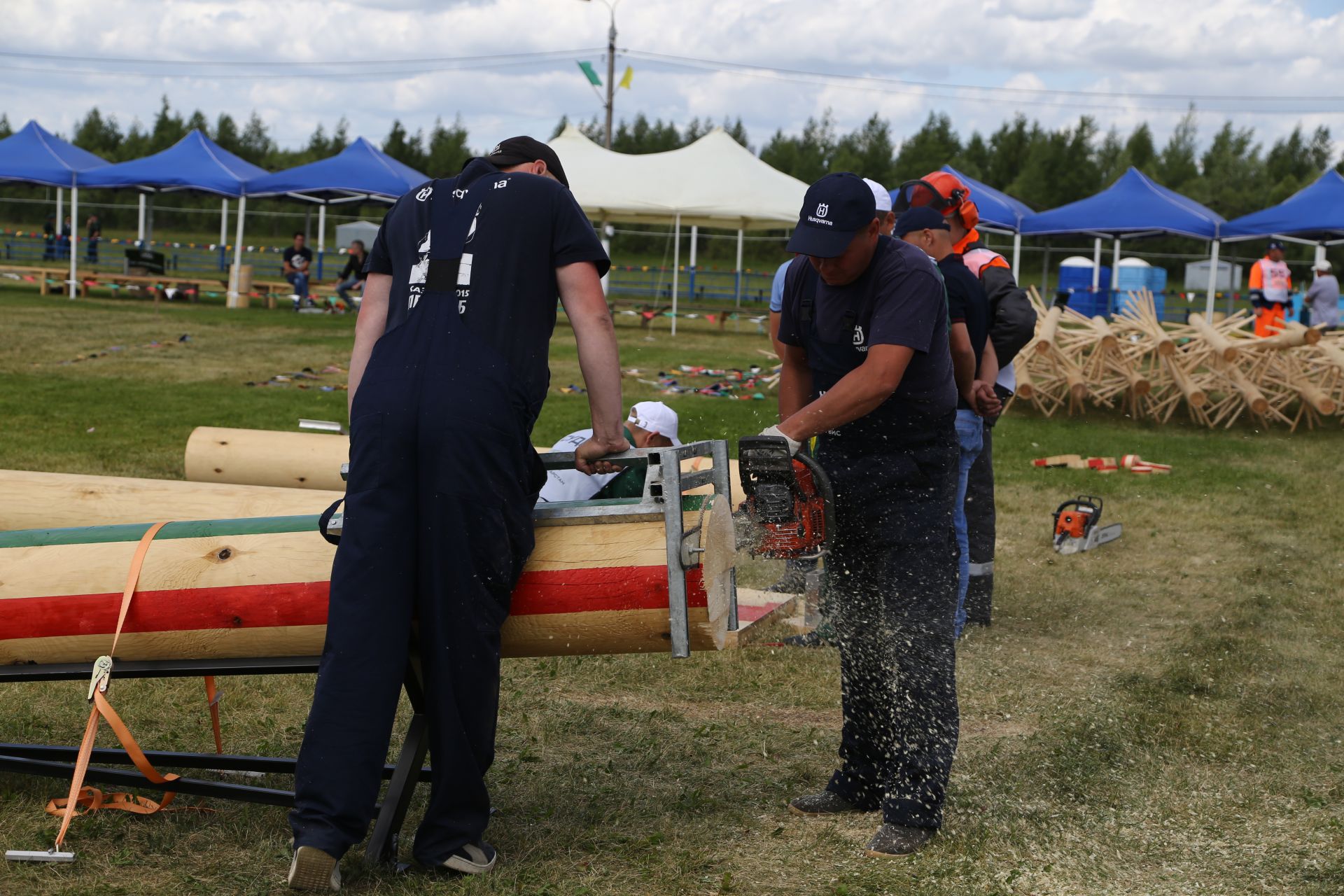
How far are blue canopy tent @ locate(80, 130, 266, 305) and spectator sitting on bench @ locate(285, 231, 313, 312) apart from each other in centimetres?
99

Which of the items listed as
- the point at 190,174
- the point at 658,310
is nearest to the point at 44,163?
the point at 190,174

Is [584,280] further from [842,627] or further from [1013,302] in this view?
[1013,302]

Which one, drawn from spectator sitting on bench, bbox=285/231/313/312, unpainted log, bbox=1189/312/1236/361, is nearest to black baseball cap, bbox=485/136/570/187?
unpainted log, bbox=1189/312/1236/361

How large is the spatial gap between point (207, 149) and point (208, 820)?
23.9m

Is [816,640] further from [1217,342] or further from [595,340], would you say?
[1217,342]

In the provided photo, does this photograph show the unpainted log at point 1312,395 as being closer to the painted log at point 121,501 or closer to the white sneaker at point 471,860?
the painted log at point 121,501

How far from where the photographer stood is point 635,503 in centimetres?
329

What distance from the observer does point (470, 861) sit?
3.31 m

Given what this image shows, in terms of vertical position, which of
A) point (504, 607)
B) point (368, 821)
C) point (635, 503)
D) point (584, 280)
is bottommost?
point (368, 821)

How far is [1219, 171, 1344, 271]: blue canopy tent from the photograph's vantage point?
68.9 feet

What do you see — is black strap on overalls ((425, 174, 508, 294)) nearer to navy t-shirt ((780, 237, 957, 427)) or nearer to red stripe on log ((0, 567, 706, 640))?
red stripe on log ((0, 567, 706, 640))

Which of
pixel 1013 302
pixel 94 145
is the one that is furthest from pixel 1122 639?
pixel 94 145

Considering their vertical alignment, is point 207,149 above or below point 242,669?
above

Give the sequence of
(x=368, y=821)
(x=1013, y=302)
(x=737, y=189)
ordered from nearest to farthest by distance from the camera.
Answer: (x=368, y=821) < (x=1013, y=302) < (x=737, y=189)
